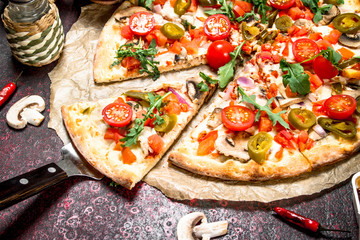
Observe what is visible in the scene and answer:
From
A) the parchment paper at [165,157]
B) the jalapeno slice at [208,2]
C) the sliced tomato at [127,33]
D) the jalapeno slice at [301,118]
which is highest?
the jalapeno slice at [208,2]

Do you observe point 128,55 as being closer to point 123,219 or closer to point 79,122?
point 79,122

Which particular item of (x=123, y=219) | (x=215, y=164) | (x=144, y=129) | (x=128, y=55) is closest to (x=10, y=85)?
(x=128, y=55)

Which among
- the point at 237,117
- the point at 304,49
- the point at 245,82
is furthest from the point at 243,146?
the point at 304,49

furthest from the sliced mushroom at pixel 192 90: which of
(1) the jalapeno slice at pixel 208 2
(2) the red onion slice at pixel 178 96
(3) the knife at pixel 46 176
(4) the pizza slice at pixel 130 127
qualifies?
(3) the knife at pixel 46 176

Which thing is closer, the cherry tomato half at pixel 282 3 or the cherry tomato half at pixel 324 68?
the cherry tomato half at pixel 324 68

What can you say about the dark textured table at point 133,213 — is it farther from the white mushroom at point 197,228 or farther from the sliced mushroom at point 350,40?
the sliced mushroom at point 350,40

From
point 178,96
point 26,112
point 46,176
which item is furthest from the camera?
point 178,96

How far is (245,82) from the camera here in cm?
568

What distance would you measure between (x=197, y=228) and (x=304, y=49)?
3.08 meters

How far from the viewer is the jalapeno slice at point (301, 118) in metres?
5.05

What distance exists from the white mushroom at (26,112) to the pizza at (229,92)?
1.44 ft

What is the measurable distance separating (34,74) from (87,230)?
8.70 ft

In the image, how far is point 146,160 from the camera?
16.4 feet

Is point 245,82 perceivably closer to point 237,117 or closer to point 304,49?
point 237,117
